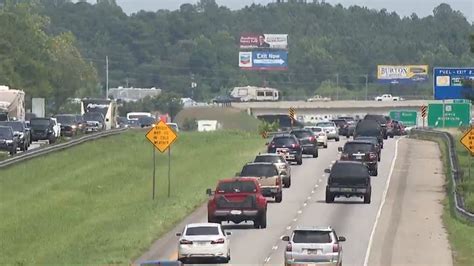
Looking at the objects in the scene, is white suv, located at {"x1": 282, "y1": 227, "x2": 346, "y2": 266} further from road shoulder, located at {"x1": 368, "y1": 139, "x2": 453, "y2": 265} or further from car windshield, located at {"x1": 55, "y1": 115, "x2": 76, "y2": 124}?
car windshield, located at {"x1": 55, "y1": 115, "x2": 76, "y2": 124}

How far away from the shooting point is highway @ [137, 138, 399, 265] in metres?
41.5

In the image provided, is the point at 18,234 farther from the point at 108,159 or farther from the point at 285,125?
the point at 285,125

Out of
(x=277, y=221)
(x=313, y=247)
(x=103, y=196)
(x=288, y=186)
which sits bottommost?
(x=103, y=196)

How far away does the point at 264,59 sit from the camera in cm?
19212

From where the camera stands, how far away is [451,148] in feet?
275

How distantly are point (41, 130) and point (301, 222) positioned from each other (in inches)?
1478

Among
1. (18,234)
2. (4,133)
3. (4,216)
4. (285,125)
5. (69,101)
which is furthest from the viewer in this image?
(69,101)

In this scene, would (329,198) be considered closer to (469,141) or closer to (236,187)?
(469,141)

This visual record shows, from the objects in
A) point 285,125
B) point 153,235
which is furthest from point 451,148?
point 285,125

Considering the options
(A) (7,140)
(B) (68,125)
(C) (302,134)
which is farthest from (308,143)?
(B) (68,125)

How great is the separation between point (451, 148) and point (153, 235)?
4076 centimetres

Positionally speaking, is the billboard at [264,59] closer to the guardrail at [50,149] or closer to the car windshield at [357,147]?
the guardrail at [50,149]

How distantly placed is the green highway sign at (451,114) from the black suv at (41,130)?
29.0 meters

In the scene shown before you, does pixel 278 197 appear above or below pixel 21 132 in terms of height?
below
